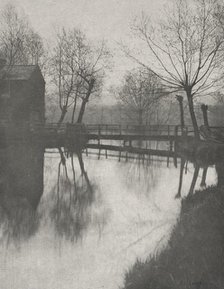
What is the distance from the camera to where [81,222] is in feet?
36.7

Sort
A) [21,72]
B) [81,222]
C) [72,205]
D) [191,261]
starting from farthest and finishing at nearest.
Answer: [21,72] < [72,205] < [81,222] < [191,261]

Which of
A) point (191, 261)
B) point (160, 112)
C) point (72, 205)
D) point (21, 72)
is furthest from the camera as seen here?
point (160, 112)

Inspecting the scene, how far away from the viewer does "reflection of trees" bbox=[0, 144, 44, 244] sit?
10262 millimetres

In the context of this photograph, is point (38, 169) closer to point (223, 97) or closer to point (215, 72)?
point (215, 72)

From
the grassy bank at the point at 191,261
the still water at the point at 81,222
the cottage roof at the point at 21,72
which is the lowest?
the still water at the point at 81,222

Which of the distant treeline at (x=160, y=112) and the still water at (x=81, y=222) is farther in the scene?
the distant treeline at (x=160, y=112)

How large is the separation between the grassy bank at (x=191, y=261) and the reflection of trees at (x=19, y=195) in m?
3.69

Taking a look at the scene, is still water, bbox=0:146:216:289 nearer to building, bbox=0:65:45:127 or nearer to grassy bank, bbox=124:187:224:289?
grassy bank, bbox=124:187:224:289

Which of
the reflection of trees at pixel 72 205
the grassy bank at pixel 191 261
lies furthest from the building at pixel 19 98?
the grassy bank at pixel 191 261

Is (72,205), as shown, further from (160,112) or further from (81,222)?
(160,112)

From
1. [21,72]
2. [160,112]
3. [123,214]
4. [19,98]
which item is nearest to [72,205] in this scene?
[123,214]

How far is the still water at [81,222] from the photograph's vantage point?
7.80 metres

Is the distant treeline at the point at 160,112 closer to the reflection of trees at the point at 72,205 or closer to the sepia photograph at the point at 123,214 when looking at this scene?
the sepia photograph at the point at 123,214

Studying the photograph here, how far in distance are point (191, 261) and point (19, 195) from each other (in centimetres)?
876
